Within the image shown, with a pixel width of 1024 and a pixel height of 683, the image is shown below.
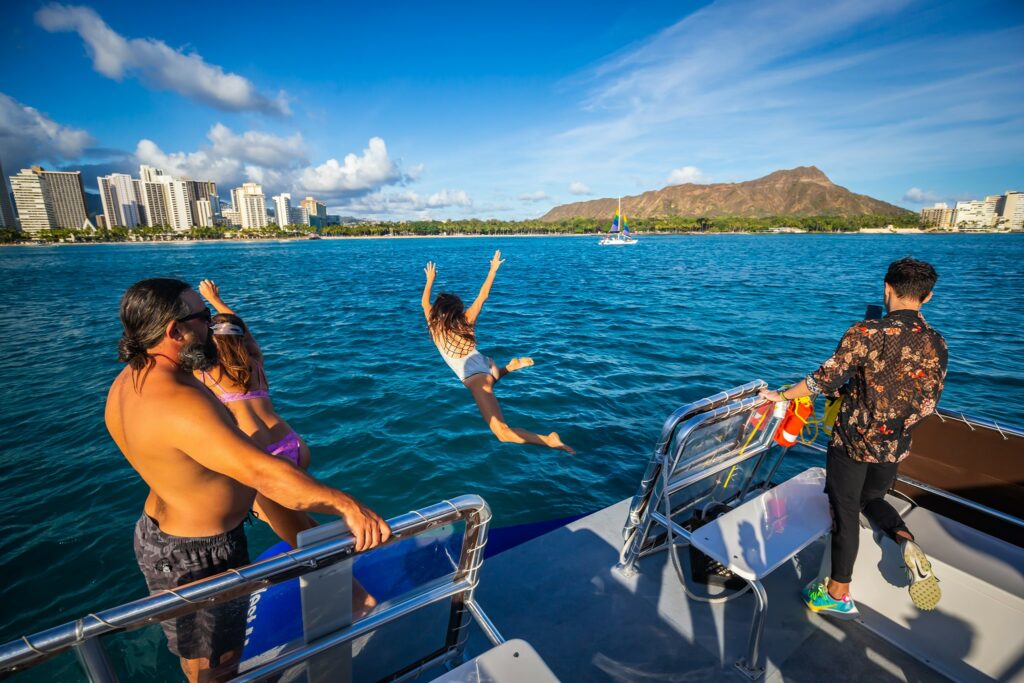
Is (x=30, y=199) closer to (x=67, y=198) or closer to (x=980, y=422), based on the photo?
(x=67, y=198)

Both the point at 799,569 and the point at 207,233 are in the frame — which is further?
the point at 207,233

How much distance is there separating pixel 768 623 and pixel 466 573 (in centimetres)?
261

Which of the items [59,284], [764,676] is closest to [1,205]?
[59,284]

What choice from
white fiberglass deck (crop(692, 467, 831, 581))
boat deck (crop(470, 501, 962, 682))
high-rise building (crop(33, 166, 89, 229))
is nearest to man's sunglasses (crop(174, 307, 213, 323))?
boat deck (crop(470, 501, 962, 682))

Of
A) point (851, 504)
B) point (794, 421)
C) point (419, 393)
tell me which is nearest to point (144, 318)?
point (851, 504)

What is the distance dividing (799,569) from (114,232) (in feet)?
593

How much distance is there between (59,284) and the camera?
3491cm

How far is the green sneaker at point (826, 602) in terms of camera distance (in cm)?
323

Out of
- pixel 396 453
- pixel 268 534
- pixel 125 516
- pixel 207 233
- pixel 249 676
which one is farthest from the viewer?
pixel 207 233

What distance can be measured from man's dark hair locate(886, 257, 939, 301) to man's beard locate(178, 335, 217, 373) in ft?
14.3

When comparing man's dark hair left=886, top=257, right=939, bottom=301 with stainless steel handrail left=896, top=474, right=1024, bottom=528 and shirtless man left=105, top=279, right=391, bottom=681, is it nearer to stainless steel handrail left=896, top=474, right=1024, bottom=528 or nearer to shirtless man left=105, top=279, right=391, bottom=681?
stainless steel handrail left=896, top=474, right=1024, bottom=528

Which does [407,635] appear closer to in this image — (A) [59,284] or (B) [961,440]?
(B) [961,440]

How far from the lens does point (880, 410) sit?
2.96m

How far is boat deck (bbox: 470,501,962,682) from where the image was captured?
293 centimetres
